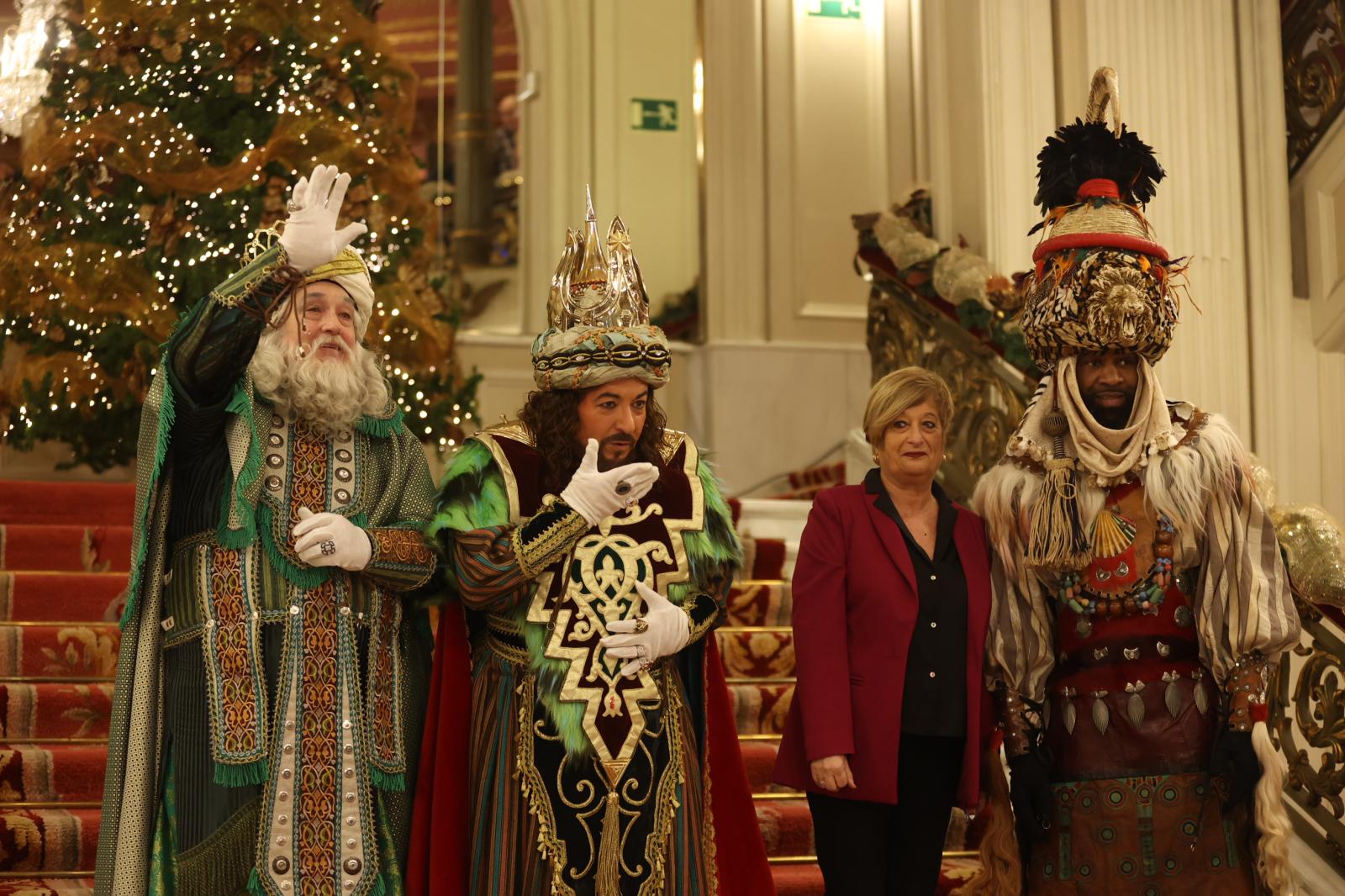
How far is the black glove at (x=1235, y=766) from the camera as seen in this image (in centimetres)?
369

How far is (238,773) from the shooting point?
364cm

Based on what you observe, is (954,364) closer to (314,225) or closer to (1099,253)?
(1099,253)

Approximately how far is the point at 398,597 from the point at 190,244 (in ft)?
11.3

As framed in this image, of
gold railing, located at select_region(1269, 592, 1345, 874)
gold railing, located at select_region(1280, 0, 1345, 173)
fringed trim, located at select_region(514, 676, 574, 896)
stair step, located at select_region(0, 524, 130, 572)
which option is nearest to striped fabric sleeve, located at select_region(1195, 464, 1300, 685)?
gold railing, located at select_region(1269, 592, 1345, 874)

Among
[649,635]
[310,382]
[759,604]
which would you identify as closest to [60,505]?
[759,604]

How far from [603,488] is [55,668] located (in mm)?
2555

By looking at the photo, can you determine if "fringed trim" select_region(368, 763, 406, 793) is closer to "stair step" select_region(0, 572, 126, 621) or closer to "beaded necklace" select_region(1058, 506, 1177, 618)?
"beaded necklace" select_region(1058, 506, 1177, 618)

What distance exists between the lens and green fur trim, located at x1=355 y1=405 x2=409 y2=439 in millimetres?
3994

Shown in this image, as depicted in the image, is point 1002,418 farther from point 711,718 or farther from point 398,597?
point 398,597

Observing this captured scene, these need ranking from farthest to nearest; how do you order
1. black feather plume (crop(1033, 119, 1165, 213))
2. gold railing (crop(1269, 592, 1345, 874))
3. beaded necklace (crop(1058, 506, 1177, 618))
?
gold railing (crop(1269, 592, 1345, 874)) → black feather plume (crop(1033, 119, 1165, 213)) → beaded necklace (crop(1058, 506, 1177, 618))

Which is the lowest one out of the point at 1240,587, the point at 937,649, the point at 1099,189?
the point at 937,649

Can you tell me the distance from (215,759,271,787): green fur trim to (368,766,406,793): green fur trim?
0.83ft

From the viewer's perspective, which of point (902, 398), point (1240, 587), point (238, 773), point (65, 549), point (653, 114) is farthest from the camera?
point (653, 114)

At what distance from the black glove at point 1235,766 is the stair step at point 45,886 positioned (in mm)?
2845
